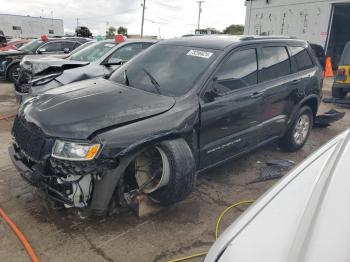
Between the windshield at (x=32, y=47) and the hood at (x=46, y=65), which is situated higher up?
the windshield at (x=32, y=47)

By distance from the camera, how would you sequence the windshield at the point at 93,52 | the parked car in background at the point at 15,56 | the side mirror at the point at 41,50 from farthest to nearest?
the parked car in background at the point at 15,56 < the side mirror at the point at 41,50 < the windshield at the point at 93,52

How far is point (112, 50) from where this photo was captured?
21.6 ft

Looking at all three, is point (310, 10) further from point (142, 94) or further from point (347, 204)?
Answer: point (347, 204)

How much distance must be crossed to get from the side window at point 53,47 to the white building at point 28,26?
157ft

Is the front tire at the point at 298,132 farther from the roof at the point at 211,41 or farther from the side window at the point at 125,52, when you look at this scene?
the side window at the point at 125,52

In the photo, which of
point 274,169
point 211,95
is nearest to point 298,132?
point 274,169

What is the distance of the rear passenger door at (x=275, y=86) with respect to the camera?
406 centimetres

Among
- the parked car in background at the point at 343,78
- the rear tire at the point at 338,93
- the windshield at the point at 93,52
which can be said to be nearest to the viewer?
the windshield at the point at 93,52

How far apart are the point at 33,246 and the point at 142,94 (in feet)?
5.60

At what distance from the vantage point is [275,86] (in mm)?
4172

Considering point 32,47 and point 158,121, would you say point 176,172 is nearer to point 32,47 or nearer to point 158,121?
point 158,121

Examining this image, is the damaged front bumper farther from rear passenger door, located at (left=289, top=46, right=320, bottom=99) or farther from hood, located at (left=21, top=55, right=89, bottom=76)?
hood, located at (left=21, top=55, right=89, bottom=76)

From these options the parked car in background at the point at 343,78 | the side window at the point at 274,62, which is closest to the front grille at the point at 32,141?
the side window at the point at 274,62

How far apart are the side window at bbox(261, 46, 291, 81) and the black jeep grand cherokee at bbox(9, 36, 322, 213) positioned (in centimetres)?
1
